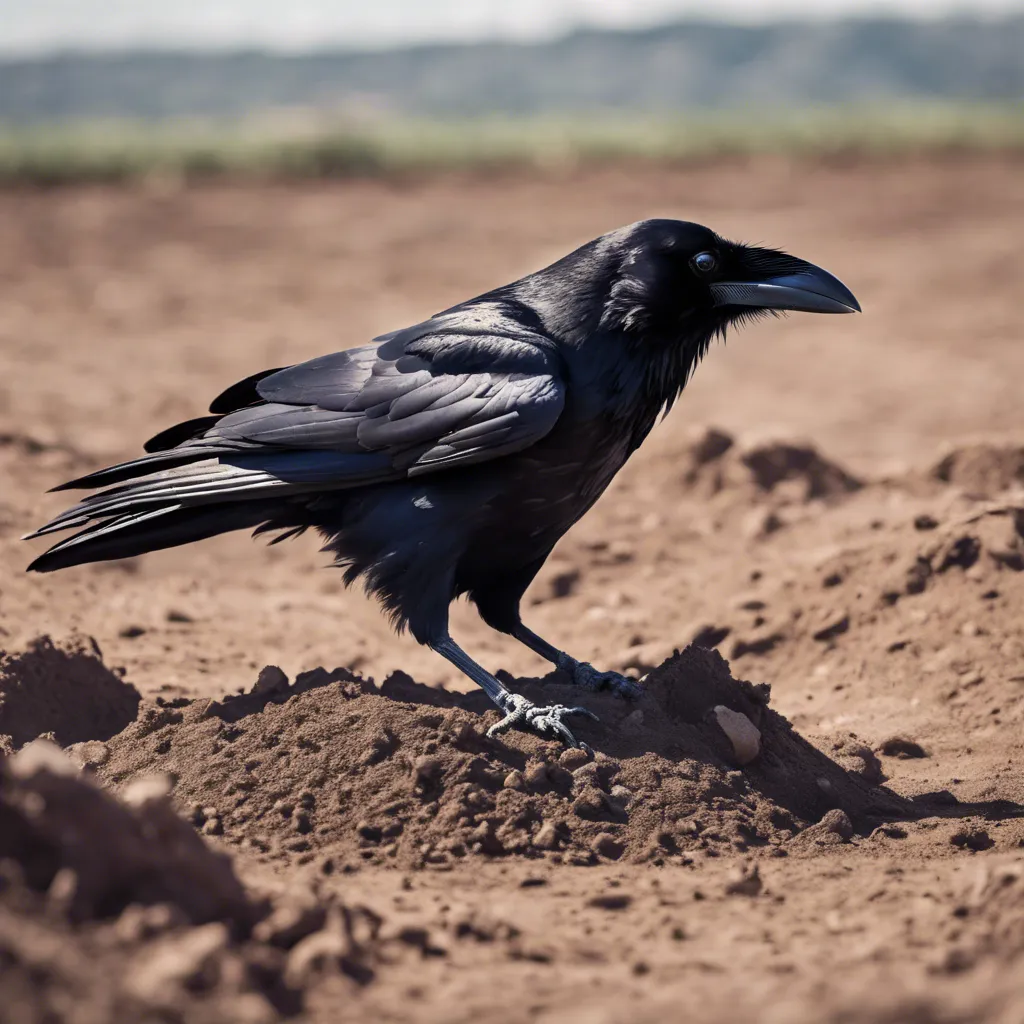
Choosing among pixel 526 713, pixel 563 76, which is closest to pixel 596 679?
pixel 526 713

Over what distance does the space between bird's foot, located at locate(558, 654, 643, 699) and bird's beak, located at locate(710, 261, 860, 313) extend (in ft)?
4.71

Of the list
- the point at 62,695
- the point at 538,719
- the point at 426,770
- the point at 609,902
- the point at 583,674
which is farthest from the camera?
the point at 62,695

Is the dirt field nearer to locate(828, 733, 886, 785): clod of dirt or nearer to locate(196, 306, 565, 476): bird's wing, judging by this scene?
locate(828, 733, 886, 785): clod of dirt

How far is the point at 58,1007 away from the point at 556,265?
11.8 ft

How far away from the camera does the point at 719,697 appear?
499 cm

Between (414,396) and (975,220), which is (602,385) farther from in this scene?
(975,220)

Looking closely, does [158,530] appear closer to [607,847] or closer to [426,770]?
[426,770]

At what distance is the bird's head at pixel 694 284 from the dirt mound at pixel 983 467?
3.25m

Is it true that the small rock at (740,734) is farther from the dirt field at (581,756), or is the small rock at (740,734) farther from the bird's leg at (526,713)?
the bird's leg at (526,713)

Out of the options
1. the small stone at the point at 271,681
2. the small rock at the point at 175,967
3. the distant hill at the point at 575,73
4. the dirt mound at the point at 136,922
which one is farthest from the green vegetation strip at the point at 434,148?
the distant hill at the point at 575,73

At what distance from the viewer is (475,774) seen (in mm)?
4316

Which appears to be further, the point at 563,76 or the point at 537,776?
the point at 563,76

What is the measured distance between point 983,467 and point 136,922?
6.58m

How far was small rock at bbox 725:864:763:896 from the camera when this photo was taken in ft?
12.7
